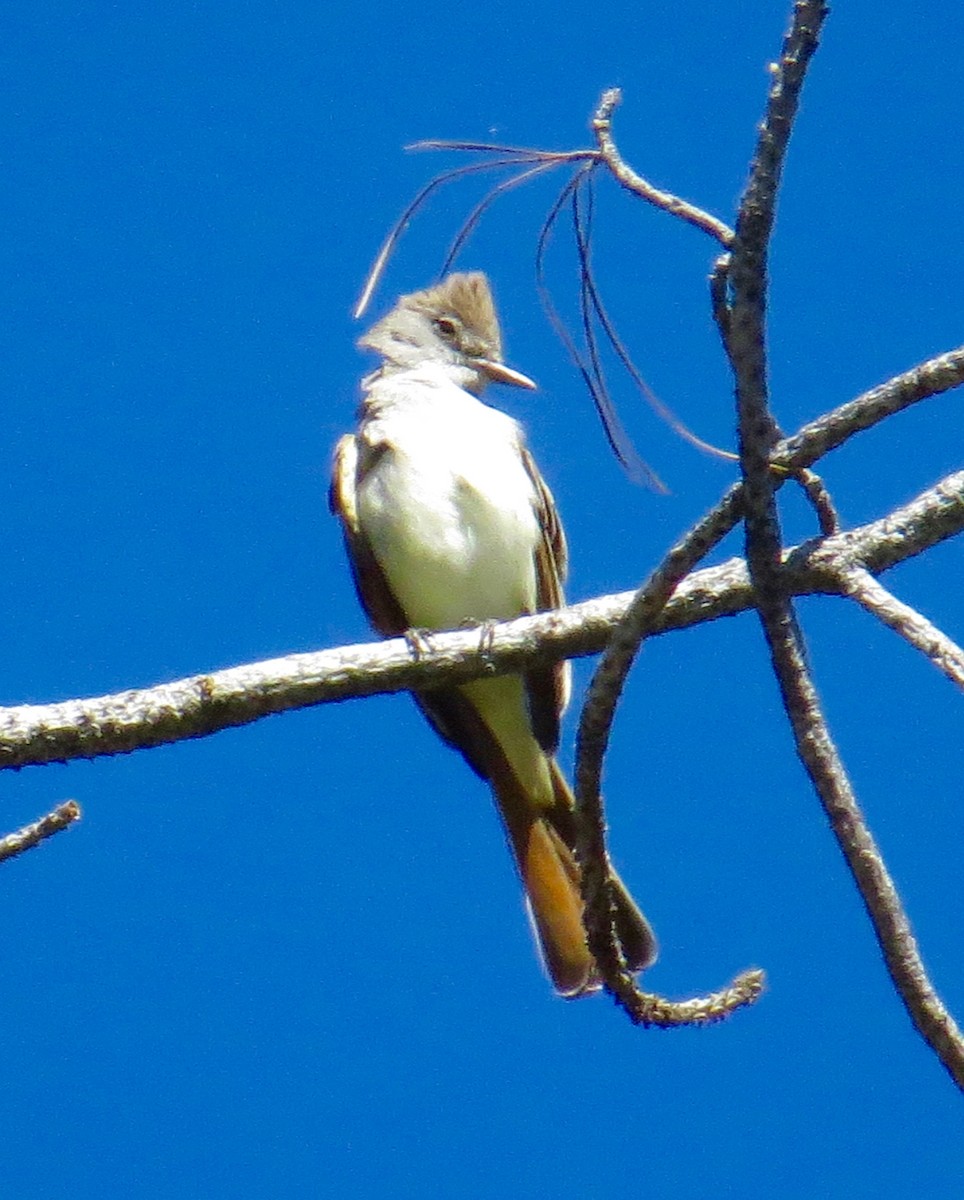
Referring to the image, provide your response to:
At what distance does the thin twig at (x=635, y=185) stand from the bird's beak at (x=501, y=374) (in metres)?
2.71

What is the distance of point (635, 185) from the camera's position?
275cm

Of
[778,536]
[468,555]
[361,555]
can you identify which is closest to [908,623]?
[778,536]

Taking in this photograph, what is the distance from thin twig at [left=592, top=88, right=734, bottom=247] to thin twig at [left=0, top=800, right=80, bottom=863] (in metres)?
1.27

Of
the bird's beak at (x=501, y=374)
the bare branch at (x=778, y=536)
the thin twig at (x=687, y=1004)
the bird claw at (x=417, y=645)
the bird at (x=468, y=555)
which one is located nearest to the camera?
the bare branch at (x=778, y=536)

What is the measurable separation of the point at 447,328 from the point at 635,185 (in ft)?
9.88

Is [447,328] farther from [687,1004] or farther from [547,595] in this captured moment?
[687,1004]

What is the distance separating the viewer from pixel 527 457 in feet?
16.8

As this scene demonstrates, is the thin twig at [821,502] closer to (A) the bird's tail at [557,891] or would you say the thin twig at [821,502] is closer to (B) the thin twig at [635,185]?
(B) the thin twig at [635,185]

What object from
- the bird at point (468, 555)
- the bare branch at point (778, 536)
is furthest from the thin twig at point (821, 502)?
the bird at point (468, 555)

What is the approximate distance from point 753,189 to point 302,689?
1464mm

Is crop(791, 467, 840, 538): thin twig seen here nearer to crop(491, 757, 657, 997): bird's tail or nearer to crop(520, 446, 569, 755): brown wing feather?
crop(491, 757, 657, 997): bird's tail

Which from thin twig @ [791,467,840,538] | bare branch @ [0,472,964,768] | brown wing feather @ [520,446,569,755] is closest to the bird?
brown wing feather @ [520,446,569,755]

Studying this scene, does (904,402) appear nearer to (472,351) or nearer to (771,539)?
(771,539)

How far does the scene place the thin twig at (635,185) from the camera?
2.53 m
